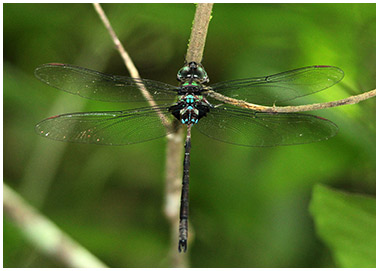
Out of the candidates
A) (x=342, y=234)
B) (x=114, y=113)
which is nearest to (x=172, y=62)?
(x=114, y=113)

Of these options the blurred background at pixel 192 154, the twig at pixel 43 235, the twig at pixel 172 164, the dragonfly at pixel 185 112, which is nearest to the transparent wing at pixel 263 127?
the dragonfly at pixel 185 112

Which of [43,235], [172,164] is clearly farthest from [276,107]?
[43,235]

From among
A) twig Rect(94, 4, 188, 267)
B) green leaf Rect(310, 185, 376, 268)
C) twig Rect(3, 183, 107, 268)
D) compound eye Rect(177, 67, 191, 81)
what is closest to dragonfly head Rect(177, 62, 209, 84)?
compound eye Rect(177, 67, 191, 81)

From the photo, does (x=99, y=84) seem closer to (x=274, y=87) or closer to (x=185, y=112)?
(x=185, y=112)

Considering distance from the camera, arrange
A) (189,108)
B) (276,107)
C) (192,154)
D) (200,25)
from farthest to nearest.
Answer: (192,154) → (189,108) → (276,107) → (200,25)

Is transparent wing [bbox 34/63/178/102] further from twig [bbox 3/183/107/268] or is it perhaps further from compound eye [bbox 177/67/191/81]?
twig [bbox 3/183/107/268]

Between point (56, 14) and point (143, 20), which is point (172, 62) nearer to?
point (143, 20)
